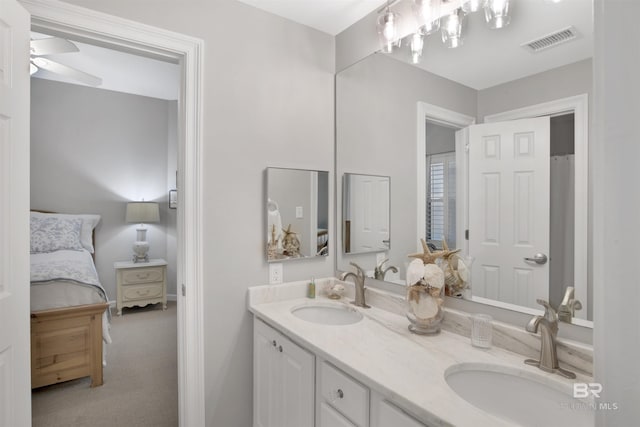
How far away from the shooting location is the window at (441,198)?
1.54 m

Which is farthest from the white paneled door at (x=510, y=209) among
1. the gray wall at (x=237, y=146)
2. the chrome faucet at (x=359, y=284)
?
the gray wall at (x=237, y=146)

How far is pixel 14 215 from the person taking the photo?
129 cm

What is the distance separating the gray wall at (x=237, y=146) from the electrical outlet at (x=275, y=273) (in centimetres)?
3

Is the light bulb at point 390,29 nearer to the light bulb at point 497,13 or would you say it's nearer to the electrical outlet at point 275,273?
the light bulb at point 497,13

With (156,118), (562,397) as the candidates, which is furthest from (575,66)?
(156,118)

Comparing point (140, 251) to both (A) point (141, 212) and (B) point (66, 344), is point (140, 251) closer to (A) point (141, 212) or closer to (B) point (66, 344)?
(A) point (141, 212)

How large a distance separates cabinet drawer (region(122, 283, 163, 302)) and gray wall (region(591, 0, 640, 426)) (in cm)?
494

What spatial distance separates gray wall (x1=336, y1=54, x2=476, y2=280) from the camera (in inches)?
66.1

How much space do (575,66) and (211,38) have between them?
1586mm

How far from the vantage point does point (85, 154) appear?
4.43 metres

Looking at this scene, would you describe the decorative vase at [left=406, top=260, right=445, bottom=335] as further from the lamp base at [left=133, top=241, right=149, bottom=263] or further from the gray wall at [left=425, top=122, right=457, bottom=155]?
the lamp base at [left=133, top=241, right=149, bottom=263]

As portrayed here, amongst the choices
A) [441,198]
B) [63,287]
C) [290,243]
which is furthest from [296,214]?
[63,287]

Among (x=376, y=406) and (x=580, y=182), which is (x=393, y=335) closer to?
(x=376, y=406)

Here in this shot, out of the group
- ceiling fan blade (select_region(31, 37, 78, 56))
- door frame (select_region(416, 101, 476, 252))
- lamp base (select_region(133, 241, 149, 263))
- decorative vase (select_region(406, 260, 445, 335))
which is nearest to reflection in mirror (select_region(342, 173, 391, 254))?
door frame (select_region(416, 101, 476, 252))
